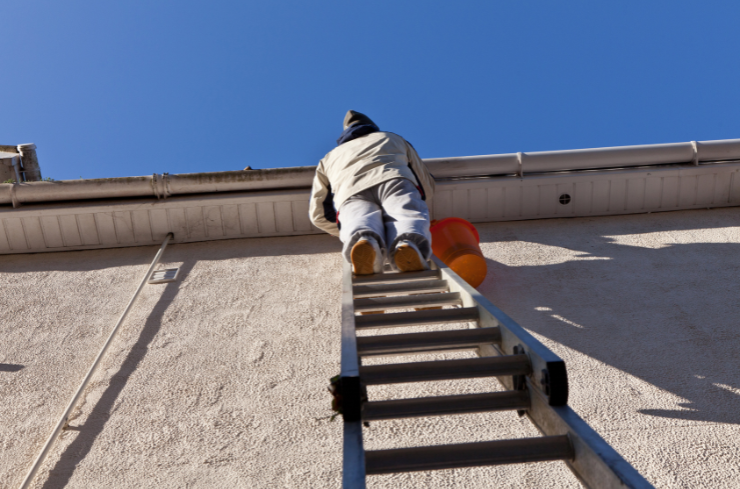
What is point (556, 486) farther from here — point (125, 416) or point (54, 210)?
point (54, 210)

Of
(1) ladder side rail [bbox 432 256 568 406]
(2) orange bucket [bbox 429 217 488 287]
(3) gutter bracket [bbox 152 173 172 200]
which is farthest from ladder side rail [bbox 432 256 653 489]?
(3) gutter bracket [bbox 152 173 172 200]

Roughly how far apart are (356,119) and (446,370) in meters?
2.71

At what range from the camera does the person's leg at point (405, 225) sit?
8.48 ft

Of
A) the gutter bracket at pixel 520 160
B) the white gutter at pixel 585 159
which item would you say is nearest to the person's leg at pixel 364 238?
the white gutter at pixel 585 159

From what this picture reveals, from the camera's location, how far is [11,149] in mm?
12133

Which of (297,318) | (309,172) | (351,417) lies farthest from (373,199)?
(351,417)

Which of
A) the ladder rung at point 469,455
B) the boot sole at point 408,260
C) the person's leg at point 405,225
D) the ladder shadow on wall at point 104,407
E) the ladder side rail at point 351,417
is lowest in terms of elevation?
the ladder shadow on wall at point 104,407

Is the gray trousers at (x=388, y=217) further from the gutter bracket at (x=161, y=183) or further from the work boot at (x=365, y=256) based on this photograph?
the gutter bracket at (x=161, y=183)

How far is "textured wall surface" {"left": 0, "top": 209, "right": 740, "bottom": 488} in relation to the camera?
2.08 metres

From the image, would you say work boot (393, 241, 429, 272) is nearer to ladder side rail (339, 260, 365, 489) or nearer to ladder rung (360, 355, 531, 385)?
ladder side rail (339, 260, 365, 489)

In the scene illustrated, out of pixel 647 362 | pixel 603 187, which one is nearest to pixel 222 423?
pixel 647 362

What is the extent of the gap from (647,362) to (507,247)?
1.76 metres

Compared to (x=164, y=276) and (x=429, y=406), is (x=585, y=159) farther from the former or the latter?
(x=429, y=406)

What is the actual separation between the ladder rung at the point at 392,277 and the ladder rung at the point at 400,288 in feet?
0.31
